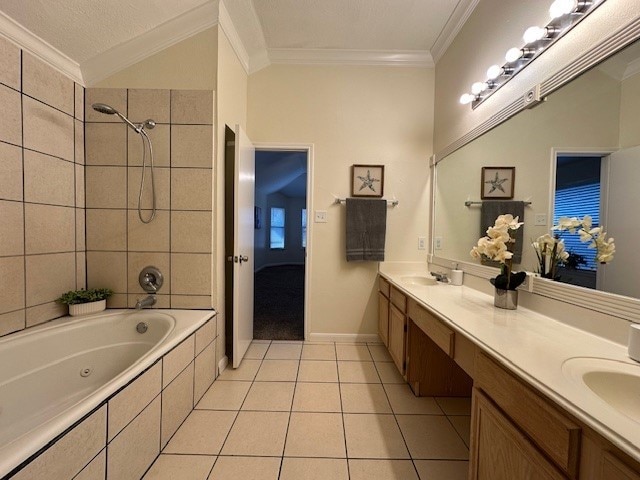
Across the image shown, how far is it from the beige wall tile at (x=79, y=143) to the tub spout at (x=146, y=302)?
3.26 ft

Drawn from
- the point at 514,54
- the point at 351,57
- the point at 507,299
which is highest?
the point at 351,57

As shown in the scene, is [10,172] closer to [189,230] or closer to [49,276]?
[49,276]

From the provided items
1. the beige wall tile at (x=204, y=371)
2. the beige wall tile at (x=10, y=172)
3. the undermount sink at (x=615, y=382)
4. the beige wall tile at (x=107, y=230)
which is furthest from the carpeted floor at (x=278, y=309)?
the undermount sink at (x=615, y=382)

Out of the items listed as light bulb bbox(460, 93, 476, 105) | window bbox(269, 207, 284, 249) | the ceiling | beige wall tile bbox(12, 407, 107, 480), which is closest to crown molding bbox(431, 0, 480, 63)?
the ceiling

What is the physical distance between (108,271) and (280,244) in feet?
20.2

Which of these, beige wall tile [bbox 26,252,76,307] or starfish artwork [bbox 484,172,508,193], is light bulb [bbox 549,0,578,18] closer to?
starfish artwork [bbox 484,172,508,193]

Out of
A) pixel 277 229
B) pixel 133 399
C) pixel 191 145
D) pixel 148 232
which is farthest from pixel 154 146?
pixel 277 229

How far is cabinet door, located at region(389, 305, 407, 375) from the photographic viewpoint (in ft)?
5.61

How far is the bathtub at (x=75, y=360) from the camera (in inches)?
43.4

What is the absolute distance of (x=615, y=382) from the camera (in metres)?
0.70

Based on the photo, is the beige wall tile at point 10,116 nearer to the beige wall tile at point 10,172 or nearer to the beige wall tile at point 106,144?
the beige wall tile at point 10,172

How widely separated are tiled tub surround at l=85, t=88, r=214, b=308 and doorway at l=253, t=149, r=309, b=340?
78 centimetres

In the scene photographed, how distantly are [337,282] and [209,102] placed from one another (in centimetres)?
176

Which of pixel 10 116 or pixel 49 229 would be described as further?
pixel 49 229
